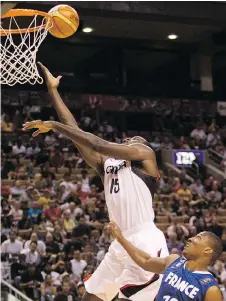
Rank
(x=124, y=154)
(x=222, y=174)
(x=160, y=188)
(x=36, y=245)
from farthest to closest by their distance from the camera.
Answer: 1. (x=222, y=174)
2. (x=160, y=188)
3. (x=36, y=245)
4. (x=124, y=154)

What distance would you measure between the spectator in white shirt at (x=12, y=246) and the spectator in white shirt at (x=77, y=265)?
842 millimetres

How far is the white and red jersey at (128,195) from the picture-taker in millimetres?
4668

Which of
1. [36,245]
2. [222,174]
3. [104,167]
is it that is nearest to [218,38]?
[222,174]

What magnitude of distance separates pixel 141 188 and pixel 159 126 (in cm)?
1497

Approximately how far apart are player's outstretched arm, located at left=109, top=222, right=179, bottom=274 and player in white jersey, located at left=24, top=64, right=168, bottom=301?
1.32ft

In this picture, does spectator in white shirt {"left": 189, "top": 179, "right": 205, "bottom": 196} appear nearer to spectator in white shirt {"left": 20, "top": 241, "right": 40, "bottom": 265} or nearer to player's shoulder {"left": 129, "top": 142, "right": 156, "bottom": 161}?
spectator in white shirt {"left": 20, "top": 241, "right": 40, "bottom": 265}

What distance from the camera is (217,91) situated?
2048cm

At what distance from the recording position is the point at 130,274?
4.60 meters

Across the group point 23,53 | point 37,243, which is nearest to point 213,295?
point 23,53

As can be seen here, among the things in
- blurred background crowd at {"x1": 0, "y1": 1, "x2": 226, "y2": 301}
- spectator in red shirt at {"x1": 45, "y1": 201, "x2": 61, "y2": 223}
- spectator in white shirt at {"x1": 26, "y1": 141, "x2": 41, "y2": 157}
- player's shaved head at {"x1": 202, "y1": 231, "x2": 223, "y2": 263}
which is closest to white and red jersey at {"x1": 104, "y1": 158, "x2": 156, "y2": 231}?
player's shaved head at {"x1": 202, "y1": 231, "x2": 223, "y2": 263}

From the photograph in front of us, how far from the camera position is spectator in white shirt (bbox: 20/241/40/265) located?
410 inches

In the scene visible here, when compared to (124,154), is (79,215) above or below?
below

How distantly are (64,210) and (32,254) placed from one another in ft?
6.89

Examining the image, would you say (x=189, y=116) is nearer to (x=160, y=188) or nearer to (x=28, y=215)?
(x=160, y=188)
